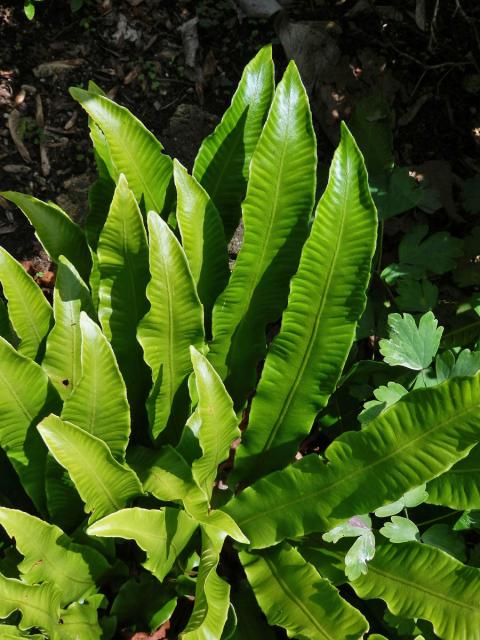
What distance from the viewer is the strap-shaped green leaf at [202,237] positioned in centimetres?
171

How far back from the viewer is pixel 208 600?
1.50m

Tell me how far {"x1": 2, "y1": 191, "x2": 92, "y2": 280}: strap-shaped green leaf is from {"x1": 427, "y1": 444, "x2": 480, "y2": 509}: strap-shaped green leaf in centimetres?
103

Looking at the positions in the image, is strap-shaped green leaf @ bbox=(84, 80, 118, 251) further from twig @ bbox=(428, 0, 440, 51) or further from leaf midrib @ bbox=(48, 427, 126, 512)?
twig @ bbox=(428, 0, 440, 51)

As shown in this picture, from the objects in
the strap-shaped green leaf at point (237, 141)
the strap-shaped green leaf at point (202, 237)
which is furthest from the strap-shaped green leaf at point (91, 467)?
the strap-shaped green leaf at point (237, 141)

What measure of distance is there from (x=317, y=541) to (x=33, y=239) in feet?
4.46

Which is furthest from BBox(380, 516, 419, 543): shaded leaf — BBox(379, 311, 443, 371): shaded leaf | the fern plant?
BBox(379, 311, 443, 371): shaded leaf

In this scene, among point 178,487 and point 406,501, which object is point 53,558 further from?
point 406,501

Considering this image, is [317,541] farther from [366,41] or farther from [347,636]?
[366,41]

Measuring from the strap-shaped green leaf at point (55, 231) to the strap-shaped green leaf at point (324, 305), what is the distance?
0.57 m

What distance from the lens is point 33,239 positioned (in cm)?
241

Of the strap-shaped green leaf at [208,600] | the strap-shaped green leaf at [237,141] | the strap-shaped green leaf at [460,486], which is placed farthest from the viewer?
the strap-shaped green leaf at [237,141]

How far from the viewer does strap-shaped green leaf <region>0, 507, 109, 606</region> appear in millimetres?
1509

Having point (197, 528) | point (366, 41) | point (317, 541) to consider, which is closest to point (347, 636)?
point (317, 541)

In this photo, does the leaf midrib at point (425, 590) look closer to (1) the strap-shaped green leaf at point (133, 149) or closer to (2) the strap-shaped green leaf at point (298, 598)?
(2) the strap-shaped green leaf at point (298, 598)
